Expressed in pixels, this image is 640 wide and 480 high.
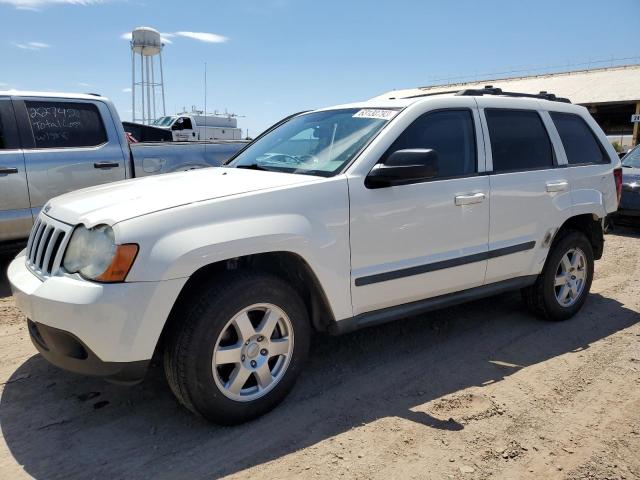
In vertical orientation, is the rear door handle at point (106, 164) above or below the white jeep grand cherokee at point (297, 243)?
above

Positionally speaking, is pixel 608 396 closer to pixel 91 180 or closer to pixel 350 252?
pixel 350 252

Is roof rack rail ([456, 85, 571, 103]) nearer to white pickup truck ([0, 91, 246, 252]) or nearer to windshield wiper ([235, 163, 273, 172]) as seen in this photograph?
windshield wiper ([235, 163, 273, 172])

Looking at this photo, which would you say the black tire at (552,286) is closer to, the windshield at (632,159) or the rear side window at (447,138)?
the rear side window at (447,138)

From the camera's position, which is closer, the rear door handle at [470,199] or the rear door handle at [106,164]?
the rear door handle at [470,199]

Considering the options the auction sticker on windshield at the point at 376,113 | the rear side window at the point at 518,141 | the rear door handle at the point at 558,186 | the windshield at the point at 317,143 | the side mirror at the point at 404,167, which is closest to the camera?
the side mirror at the point at 404,167

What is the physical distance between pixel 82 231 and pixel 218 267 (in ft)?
2.33

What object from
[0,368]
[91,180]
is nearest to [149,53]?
[91,180]

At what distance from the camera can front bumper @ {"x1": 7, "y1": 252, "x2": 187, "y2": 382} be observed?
2.50 meters

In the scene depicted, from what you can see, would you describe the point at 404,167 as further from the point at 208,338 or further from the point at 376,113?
the point at 208,338

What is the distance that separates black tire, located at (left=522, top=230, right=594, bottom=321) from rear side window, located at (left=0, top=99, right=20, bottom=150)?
5.19 m

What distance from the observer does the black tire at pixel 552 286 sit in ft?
14.8

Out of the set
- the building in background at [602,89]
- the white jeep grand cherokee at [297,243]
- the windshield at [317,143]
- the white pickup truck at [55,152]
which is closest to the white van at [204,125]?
the building in background at [602,89]

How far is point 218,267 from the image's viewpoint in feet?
9.66

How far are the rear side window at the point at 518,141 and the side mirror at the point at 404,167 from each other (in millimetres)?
1009
